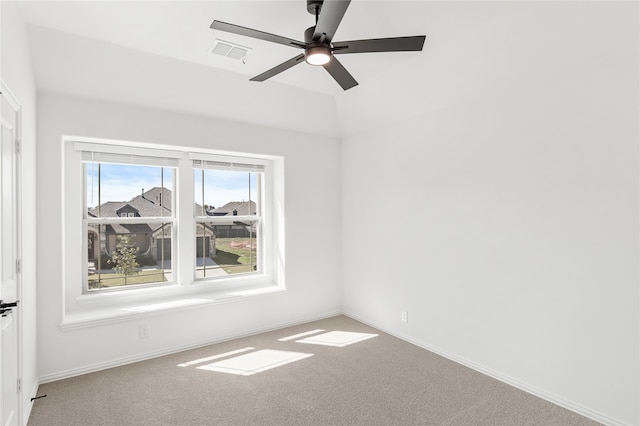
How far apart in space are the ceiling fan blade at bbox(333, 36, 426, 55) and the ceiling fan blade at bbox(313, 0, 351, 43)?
117mm

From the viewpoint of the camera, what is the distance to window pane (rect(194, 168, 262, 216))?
4094 millimetres

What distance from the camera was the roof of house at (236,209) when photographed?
422cm

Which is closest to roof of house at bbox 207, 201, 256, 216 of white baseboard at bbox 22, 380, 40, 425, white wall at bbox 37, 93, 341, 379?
white wall at bbox 37, 93, 341, 379

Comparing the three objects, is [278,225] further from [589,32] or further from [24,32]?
[589,32]

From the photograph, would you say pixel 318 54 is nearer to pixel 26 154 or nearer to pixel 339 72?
pixel 339 72

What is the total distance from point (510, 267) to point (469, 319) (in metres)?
0.66

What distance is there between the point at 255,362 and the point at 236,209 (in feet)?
6.19

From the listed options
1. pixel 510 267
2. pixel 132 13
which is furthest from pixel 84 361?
pixel 510 267

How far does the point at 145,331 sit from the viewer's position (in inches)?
133

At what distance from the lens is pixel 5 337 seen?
6.45 feet

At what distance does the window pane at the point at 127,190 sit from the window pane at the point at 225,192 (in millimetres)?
333

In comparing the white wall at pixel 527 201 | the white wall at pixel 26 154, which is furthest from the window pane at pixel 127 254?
the white wall at pixel 527 201

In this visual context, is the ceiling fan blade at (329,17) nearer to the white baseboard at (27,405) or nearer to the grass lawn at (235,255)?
the grass lawn at (235,255)

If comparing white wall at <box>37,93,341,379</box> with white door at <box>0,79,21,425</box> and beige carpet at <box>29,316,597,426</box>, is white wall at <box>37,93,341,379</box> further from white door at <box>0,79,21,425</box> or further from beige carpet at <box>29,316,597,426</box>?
white door at <box>0,79,21,425</box>
